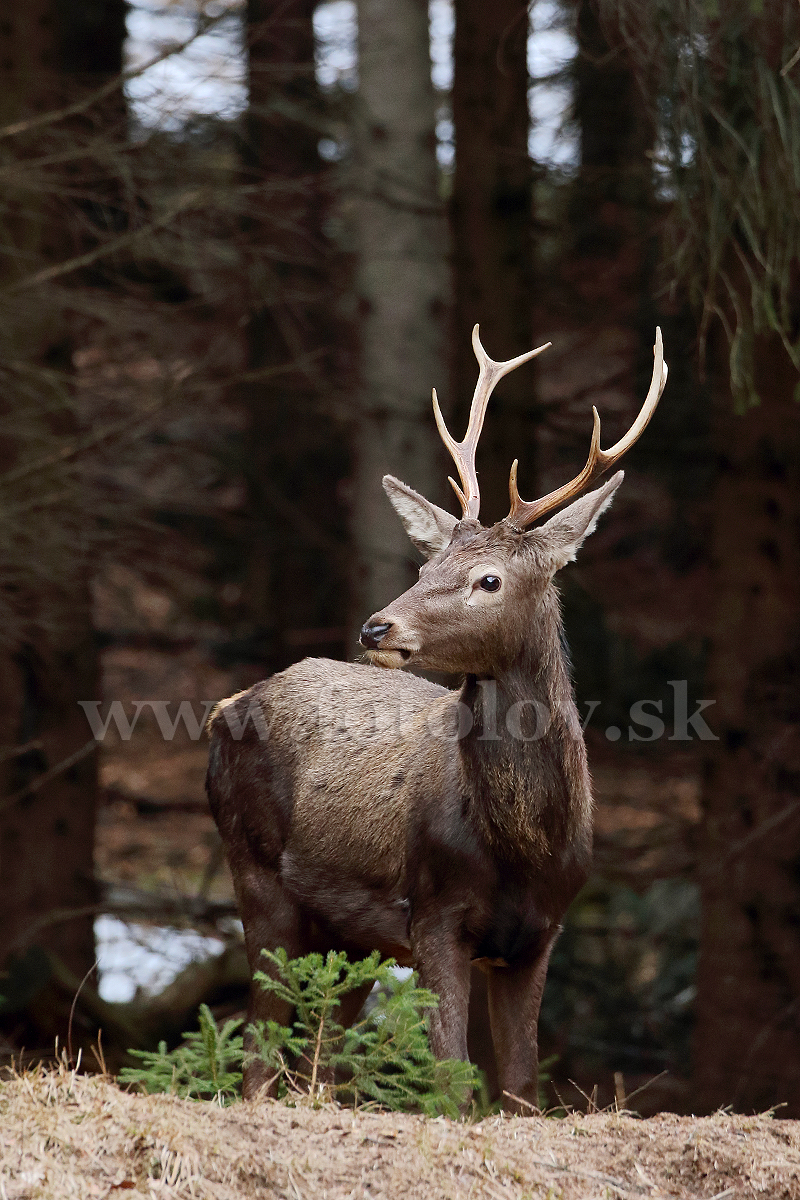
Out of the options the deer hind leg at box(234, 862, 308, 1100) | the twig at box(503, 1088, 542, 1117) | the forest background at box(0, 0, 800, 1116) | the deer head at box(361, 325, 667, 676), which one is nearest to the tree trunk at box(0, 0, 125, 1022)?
the forest background at box(0, 0, 800, 1116)

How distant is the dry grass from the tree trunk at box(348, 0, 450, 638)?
5380 millimetres

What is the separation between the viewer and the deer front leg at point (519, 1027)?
199 inches

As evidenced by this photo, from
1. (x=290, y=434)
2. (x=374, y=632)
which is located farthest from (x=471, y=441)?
(x=290, y=434)

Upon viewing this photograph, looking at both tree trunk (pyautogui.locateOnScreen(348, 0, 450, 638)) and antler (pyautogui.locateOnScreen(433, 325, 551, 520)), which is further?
tree trunk (pyautogui.locateOnScreen(348, 0, 450, 638))

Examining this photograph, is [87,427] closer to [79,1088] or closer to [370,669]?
[370,669]

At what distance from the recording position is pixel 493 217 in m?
9.16

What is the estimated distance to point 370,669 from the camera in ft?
20.0

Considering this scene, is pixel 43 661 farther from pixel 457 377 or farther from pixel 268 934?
pixel 268 934

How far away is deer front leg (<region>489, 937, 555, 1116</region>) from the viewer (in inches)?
199

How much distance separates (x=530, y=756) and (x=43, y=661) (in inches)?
219

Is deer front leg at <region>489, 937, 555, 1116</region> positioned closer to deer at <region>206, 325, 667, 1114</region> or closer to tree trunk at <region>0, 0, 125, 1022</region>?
deer at <region>206, 325, 667, 1114</region>

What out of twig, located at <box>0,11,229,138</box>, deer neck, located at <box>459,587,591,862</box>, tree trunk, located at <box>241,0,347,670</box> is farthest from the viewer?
tree trunk, located at <box>241,0,347,670</box>

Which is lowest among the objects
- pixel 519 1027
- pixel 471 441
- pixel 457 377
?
pixel 519 1027

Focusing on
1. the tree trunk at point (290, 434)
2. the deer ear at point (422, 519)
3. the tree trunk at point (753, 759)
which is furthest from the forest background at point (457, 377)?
the deer ear at point (422, 519)
